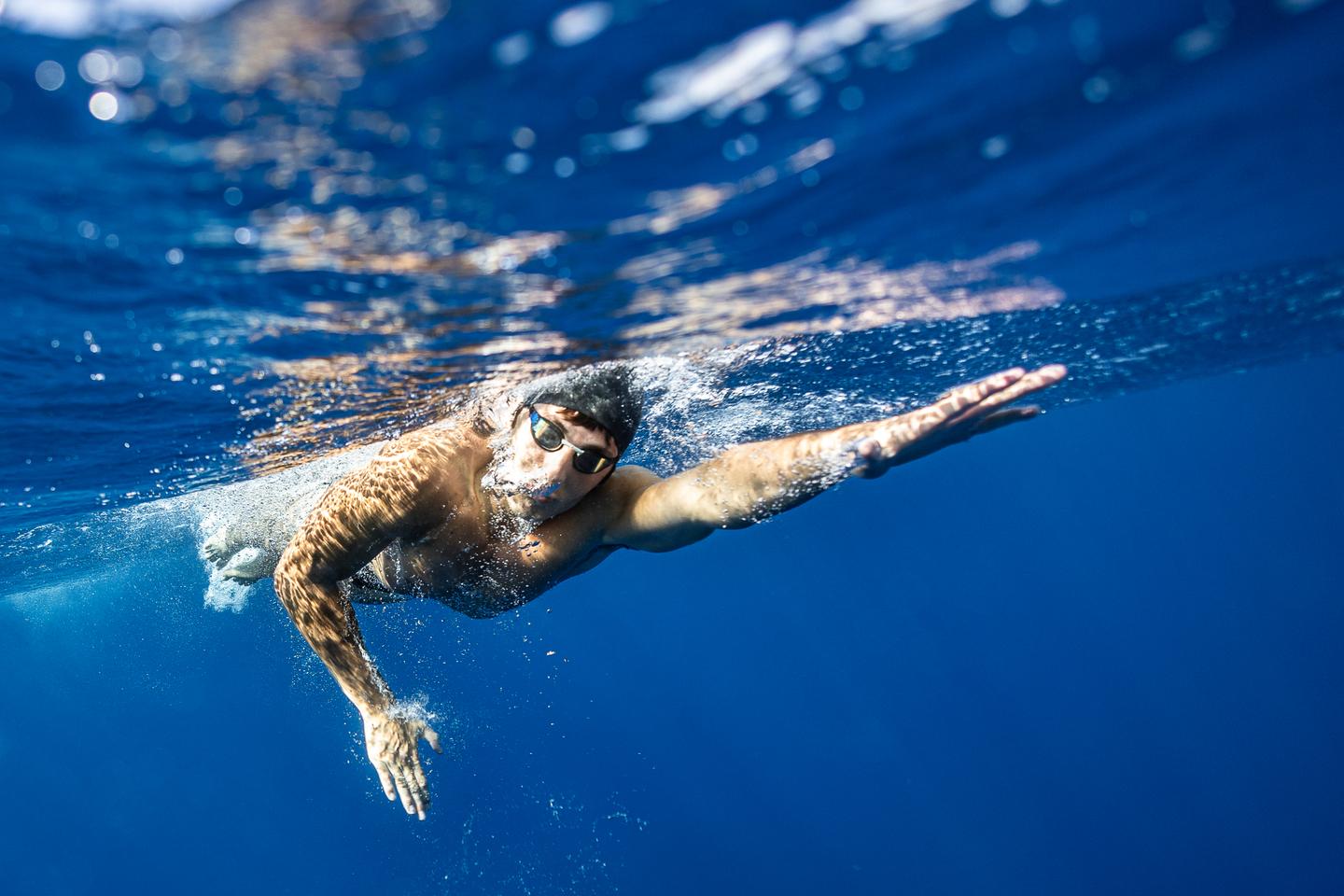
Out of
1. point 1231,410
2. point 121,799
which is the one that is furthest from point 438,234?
point 121,799

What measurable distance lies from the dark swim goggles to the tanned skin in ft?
0.19

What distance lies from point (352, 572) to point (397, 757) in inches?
51.2

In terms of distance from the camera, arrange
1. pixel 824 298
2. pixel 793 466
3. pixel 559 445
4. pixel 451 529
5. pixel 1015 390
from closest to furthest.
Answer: pixel 1015 390 → pixel 793 466 → pixel 559 445 → pixel 451 529 → pixel 824 298

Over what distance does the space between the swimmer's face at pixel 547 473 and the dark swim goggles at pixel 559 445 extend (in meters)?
Result: 0.02

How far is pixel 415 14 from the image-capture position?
110 inches

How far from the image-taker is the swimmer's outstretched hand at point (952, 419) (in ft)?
12.5

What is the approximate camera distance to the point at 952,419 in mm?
3961

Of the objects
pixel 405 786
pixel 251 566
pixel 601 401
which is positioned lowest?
pixel 405 786

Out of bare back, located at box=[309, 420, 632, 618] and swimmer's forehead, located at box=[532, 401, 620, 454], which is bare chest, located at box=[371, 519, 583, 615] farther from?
swimmer's forehead, located at box=[532, 401, 620, 454]

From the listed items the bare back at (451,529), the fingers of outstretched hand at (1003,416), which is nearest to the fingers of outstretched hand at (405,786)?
the bare back at (451,529)

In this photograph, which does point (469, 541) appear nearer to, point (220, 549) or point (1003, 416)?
point (1003, 416)

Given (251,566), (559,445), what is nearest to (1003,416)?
(559,445)

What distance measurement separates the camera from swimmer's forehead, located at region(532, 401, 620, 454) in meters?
5.56

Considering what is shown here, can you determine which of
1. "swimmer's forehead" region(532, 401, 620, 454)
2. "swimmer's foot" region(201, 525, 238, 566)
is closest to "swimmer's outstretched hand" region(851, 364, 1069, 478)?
"swimmer's forehead" region(532, 401, 620, 454)
